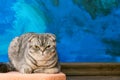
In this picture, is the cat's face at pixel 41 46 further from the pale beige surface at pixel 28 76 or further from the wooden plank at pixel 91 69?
the wooden plank at pixel 91 69

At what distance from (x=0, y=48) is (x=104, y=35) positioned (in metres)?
0.76

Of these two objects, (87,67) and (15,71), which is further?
(87,67)

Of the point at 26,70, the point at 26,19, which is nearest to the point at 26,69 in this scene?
the point at 26,70

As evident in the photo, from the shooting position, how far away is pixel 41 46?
1.91 metres

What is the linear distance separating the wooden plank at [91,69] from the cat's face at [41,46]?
692mm

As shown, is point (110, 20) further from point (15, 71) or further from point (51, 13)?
point (15, 71)

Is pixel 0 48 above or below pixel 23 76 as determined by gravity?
above

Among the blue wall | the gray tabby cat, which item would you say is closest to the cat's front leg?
the gray tabby cat

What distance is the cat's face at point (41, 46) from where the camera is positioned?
6.26 ft

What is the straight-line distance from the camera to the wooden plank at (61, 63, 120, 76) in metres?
2.62

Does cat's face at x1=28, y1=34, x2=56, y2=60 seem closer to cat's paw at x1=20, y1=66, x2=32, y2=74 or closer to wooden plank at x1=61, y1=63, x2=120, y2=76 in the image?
cat's paw at x1=20, y1=66, x2=32, y2=74

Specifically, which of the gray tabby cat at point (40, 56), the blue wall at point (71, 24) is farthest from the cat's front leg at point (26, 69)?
the blue wall at point (71, 24)

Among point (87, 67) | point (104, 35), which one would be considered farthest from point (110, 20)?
point (87, 67)

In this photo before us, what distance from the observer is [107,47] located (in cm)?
268
